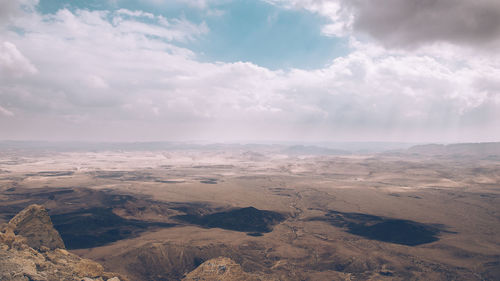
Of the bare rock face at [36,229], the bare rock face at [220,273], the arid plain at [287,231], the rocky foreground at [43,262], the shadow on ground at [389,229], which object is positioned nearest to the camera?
the rocky foreground at [43,262]

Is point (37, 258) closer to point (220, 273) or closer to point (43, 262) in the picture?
point (43, 262)

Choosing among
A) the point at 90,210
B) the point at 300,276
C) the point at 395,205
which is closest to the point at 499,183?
the point at 395,205

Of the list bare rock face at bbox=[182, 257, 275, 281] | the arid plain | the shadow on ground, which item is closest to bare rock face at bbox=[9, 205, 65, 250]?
bare rock face at bbox=[182, 257, 275, 281]

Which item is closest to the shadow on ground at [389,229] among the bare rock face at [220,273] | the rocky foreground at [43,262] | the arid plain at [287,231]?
the arid plain at [287,231]

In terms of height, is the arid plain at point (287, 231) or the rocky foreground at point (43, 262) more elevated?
the rocky foreground at point (43, 262)

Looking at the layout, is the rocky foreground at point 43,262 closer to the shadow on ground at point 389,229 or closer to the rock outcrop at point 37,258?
the rock outcrop at point 37,258

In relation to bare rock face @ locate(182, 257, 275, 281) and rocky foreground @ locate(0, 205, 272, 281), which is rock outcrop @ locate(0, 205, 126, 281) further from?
bare rock face @ locate(182, 257, 275, 281)

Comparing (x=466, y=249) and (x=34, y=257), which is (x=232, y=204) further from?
(x=34, y=257)

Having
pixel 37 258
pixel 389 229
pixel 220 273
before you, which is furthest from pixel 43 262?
pixel 389 229
